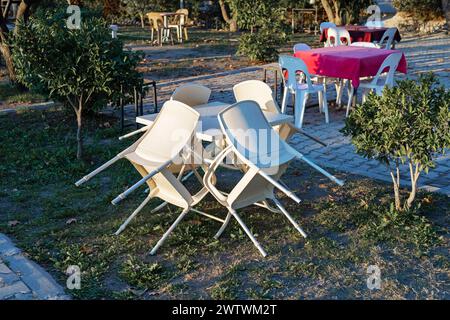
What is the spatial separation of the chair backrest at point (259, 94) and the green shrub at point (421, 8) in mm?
16985

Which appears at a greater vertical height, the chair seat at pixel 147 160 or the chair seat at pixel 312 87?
the chair seat at pixel 312 87

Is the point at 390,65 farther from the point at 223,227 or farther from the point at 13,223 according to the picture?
the point at 13,223

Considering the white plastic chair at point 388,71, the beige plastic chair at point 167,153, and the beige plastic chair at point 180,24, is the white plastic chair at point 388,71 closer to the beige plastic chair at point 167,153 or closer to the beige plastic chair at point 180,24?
the beige plastic chair at point 167,153

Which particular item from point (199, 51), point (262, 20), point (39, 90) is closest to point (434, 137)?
point (39, 90)

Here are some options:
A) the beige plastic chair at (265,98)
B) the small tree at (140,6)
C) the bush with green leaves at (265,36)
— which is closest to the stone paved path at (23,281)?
the beige plastic chair at (265,98)

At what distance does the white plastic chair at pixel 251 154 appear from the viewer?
4.17 m

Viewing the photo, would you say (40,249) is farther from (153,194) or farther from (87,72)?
(87,72)

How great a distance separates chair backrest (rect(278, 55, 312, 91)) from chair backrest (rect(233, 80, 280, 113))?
8.57 ft

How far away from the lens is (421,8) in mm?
20797

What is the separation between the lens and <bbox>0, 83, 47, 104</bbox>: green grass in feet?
32.3

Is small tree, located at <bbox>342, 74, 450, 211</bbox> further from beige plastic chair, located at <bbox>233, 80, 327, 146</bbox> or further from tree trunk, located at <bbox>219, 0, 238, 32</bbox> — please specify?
tree trunk, located at <bbox>219, 0, 238, 32</bbox>

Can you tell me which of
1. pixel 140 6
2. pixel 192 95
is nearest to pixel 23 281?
pixel 192 95

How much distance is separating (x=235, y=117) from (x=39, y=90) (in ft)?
14.3

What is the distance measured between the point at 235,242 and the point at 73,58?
10.2 feet
